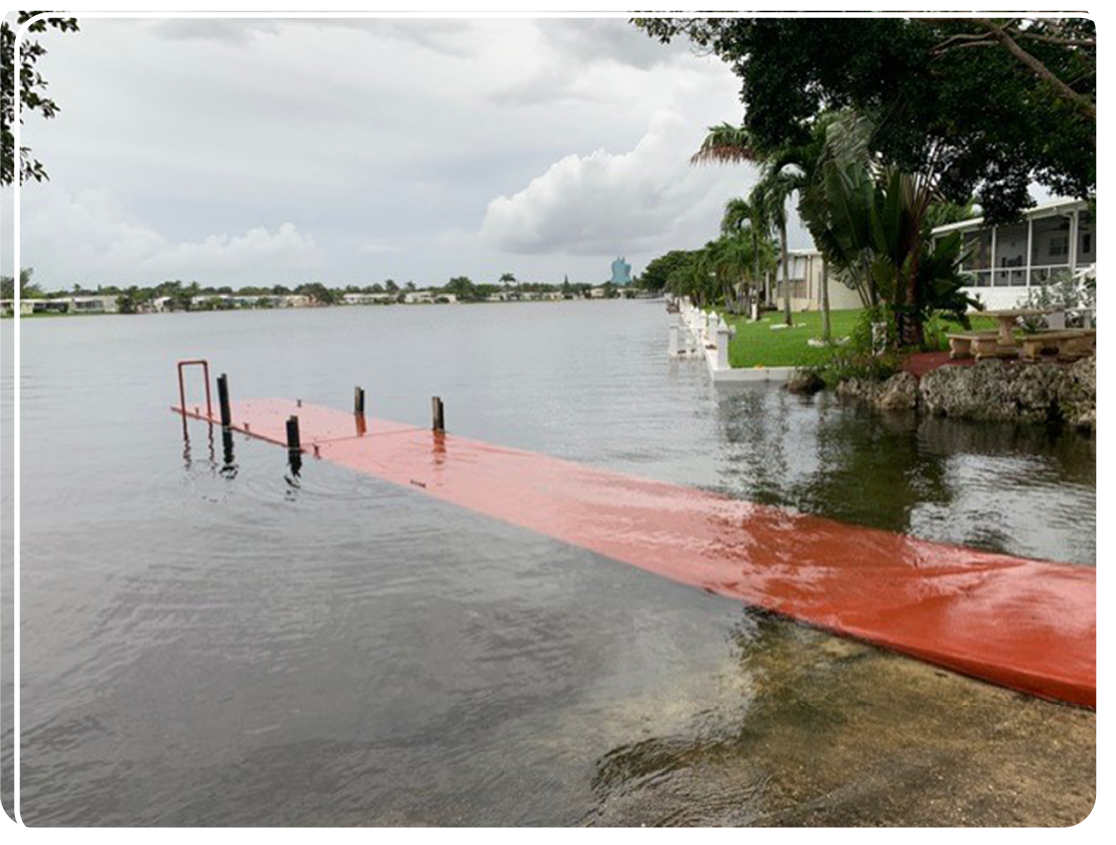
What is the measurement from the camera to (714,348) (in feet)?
88.4

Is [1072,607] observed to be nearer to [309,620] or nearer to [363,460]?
[309,620]

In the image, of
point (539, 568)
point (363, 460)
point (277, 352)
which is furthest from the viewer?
point (277, 352)

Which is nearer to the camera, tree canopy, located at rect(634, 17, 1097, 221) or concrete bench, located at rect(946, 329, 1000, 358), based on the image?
tree canopy, located at rect(634, 17, 1097, 221)

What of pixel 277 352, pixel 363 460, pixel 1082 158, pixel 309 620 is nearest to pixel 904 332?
pixel 1082 158

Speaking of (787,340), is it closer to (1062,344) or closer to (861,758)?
(1062,344)

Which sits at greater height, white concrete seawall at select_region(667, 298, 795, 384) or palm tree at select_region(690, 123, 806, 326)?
palm tree at select_region(690, 123, 806, 326)

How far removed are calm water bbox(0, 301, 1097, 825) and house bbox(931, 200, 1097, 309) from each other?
10.2 m

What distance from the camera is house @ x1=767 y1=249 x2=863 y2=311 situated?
143 feet

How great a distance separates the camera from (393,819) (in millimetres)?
4387

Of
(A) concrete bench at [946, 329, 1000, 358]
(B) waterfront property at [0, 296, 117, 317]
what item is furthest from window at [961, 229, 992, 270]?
(B) waterfront property at [0, 296, 117, 317]

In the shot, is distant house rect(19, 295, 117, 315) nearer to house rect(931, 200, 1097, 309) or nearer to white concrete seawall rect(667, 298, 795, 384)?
white concrete seawall rect(667, 298, 795, 384)

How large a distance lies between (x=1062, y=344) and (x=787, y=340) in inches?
536

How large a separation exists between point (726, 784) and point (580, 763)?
31.6 inches

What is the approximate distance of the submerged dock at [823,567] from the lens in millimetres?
5641
